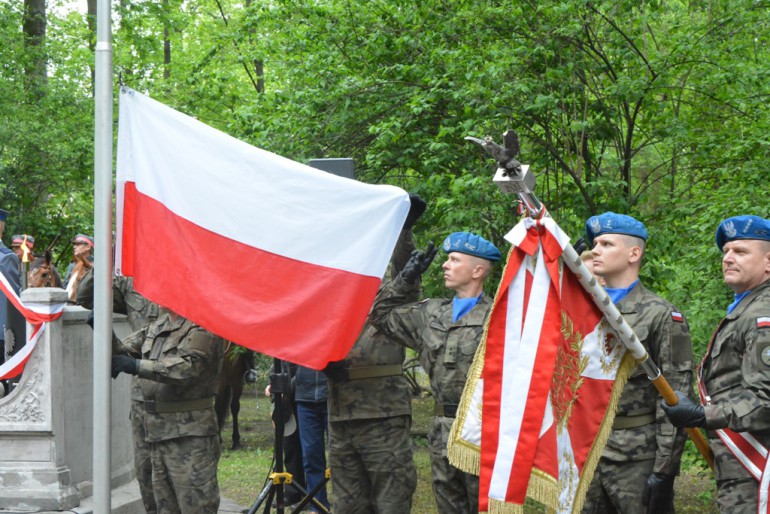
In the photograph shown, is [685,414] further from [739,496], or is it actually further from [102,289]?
[102,289]

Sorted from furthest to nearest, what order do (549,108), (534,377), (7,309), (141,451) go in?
1. (7,309)
2. (549,108)
3. (141,451)
4. (534,377)

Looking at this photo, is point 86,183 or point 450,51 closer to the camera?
point 450,51

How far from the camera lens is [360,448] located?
20.7 ft

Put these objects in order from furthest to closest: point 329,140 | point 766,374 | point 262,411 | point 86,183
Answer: point 86,183, point 262,411, point 329,140, point 766,374

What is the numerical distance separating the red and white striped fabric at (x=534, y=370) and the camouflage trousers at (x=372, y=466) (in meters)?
2.37

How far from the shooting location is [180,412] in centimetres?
618

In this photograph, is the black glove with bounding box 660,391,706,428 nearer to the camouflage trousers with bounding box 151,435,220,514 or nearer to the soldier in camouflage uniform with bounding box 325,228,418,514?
the soldier in camouflage uniform with bounding box 325,228,418,514

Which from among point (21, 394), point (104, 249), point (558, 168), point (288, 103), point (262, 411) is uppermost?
point (288, 103)

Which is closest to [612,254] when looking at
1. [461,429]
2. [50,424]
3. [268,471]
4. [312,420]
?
[461,429]

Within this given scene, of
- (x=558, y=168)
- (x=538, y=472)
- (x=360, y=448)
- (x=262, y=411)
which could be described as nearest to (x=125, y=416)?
(x=360, y=448)

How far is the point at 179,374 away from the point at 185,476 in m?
0.65

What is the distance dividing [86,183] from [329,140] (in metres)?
8.87

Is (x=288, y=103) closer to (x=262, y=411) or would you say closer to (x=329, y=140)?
(x=329, y=140)

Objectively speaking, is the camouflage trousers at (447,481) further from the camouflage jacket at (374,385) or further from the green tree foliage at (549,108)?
the green tree foliage at (549,108)
